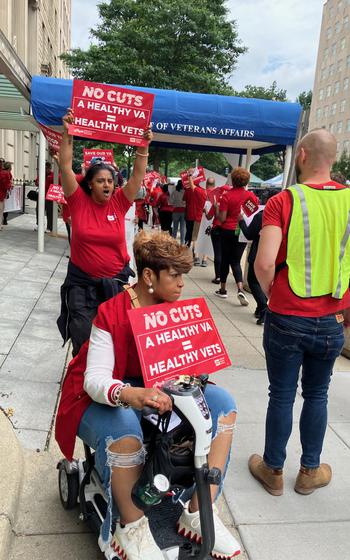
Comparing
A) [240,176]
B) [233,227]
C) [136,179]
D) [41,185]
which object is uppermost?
[240,176]

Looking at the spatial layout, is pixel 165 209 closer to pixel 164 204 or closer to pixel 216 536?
pixel 164 204

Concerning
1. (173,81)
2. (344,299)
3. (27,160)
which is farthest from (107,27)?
(344,299)

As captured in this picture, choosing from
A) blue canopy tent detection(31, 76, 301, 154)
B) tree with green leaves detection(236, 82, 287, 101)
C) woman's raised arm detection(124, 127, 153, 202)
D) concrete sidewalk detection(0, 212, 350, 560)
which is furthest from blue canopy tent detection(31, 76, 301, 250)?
tree with green leaves detection(236, 82, 287, 101)

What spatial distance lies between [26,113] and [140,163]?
11762 mm

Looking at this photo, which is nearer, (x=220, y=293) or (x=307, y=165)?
(x=307, y=165)

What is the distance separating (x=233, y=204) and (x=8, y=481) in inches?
222

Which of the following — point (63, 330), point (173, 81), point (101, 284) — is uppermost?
point (173, 81)

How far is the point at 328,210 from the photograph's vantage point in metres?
2.37

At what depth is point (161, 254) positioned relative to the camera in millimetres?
1997

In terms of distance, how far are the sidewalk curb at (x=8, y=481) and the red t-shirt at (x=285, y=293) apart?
1617 millimetres

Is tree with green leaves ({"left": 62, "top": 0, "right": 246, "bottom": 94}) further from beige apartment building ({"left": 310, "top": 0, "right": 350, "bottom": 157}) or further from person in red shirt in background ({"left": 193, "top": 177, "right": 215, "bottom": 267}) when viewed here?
beige apartment building ({"left": 310, "top": 0, "right": 350, "bottom": 157})

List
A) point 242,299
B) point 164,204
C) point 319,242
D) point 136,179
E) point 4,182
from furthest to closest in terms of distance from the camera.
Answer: point 164,204, point 4,182, point 242,299, point 136,179, point 319,242

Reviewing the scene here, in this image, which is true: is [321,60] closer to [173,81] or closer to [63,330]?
[173,81]

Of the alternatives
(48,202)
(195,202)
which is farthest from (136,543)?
(48,202)
